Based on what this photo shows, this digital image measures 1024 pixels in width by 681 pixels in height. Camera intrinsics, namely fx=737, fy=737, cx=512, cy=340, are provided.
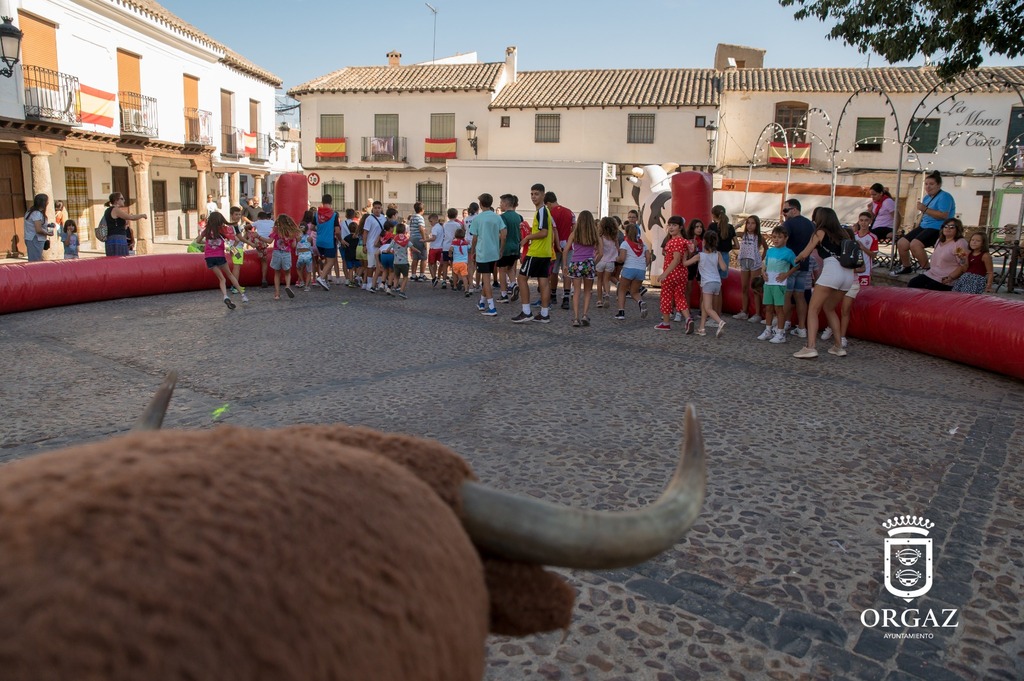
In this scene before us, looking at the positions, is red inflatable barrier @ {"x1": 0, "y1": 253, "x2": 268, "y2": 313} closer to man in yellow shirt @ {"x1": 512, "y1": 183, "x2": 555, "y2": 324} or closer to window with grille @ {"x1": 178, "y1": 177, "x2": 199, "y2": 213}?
man in yellow shirt @ {"x1": 512, "y1": 183, "x2": 555, "y2": 324}

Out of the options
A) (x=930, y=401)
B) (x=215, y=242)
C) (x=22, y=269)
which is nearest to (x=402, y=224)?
(x=215, y=242)

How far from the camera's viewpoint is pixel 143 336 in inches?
320

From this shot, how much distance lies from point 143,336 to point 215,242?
9.15ft

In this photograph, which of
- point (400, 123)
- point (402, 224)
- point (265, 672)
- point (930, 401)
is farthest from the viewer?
point (400, 123)

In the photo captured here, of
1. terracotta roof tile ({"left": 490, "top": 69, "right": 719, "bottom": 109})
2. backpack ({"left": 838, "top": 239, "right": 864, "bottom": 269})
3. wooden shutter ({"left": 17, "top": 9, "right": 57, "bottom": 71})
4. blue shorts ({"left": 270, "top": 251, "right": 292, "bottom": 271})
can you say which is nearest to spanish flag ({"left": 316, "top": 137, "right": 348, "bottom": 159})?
terracotta roof tile ({"left": 490, "top": 69, "right": 719, "bottom": 109})

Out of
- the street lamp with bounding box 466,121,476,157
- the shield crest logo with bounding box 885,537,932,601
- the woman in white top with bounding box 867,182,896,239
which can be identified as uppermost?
the street lamp with bounding box 466,121,476,157

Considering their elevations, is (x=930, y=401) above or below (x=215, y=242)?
below

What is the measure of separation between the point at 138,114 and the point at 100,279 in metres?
13.8

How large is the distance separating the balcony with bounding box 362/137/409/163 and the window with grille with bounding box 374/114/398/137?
17.7 inches

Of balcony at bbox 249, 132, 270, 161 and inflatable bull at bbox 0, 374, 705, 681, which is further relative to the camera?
balcony at bbox 249, 132, 270, 161

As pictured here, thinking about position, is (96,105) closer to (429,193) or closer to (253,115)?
(253,115)

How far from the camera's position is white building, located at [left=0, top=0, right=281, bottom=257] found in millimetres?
18078

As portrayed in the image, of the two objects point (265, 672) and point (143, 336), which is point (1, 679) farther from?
point (143, 336)

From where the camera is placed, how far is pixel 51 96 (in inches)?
724
